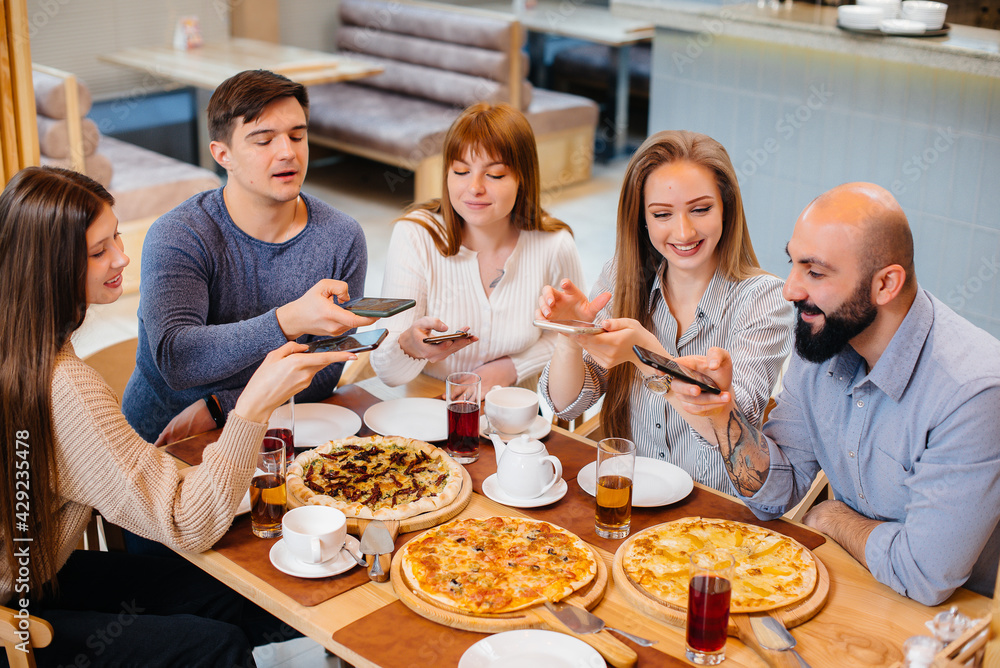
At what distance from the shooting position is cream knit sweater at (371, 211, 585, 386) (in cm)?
258

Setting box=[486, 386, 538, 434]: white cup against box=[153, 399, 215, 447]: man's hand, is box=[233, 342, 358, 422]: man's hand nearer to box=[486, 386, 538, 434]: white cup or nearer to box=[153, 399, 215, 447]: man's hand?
box=[486, 386, 538, 434]: white cup

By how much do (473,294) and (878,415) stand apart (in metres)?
1.16

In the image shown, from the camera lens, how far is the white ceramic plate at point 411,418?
6.87 ft

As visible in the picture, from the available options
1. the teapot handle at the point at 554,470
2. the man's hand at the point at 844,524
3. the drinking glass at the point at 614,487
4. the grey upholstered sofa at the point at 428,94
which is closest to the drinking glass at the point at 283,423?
the teapot handle at the point at 554,470

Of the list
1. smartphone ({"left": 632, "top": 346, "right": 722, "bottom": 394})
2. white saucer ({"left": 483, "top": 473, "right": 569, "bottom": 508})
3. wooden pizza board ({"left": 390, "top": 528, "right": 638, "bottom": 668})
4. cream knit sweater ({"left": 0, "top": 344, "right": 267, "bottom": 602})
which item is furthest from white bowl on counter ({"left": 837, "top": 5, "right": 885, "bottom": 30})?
cream knit sweater ({"left": 0, "top": 344, "right": 267, "bottom": 602})

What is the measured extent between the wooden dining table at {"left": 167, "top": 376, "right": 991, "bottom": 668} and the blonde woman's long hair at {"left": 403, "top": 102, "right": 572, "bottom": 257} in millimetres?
966

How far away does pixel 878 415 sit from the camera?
1727 millimetres

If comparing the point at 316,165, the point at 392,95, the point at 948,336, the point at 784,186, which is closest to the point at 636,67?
the point at 392,95

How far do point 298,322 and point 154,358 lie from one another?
0.39 m

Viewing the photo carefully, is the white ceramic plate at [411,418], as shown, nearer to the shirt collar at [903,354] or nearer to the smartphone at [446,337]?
the smartphone at [446,337]

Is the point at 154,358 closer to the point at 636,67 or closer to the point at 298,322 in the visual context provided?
the point at 298,322

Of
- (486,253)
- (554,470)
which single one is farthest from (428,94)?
(554,470)

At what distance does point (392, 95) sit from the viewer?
662 centimetres

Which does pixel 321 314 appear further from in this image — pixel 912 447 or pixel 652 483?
pixel 912 447
